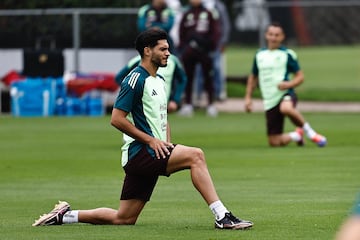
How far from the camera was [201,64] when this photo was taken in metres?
28.6

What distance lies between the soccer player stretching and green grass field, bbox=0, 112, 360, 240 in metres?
0.14

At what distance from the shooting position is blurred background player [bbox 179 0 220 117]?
28219 millimetres

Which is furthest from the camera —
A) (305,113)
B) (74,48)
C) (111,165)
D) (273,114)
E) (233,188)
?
(74,48)

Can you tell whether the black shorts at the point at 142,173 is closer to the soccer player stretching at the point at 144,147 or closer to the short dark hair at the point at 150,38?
the soccer player stretching at the point at 144,147

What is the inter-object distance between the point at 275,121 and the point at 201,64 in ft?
24.5

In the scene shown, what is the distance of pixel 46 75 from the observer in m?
29.7

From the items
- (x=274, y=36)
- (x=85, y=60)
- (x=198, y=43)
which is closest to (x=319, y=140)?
(x=274, y=36)

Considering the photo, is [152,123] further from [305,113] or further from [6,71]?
[6,71]

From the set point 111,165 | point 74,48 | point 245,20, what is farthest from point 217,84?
A: point 111,165

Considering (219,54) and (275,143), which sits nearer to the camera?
(275,143)

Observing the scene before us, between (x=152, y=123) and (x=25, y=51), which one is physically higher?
(x=152, y=123)

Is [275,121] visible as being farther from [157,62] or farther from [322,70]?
[322,70]

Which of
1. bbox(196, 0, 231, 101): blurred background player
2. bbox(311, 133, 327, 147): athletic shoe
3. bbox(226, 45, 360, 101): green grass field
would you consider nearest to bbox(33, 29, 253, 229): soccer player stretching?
bbox(311, 133, 327, 147): athletic shoe

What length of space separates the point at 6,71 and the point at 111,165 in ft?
45.9
